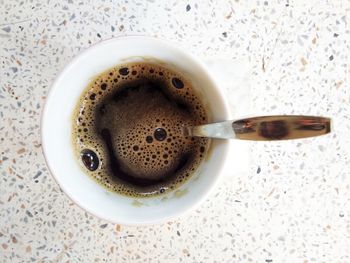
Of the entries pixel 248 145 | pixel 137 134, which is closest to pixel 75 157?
pixel 137 134

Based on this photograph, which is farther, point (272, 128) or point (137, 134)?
point (137, 134)

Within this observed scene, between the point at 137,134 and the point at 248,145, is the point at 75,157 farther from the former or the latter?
the point at 248,145

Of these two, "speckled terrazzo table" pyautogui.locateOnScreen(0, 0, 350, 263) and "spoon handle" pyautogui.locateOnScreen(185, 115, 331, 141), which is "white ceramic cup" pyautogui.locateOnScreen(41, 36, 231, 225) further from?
"speckled terrazzo table" pyautogui.locateOnScreen(0, 0, 350, 263)

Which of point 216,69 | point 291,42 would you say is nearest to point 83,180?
point 216,69

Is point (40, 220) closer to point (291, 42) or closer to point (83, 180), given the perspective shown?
point (83, 180)

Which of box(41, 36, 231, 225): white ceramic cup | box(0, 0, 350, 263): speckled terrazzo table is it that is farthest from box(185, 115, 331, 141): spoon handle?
box(0, 0, 350, 263): speckled terrazzo table

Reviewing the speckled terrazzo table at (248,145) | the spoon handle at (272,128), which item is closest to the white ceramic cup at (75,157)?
the spoon handle at (272,128)
